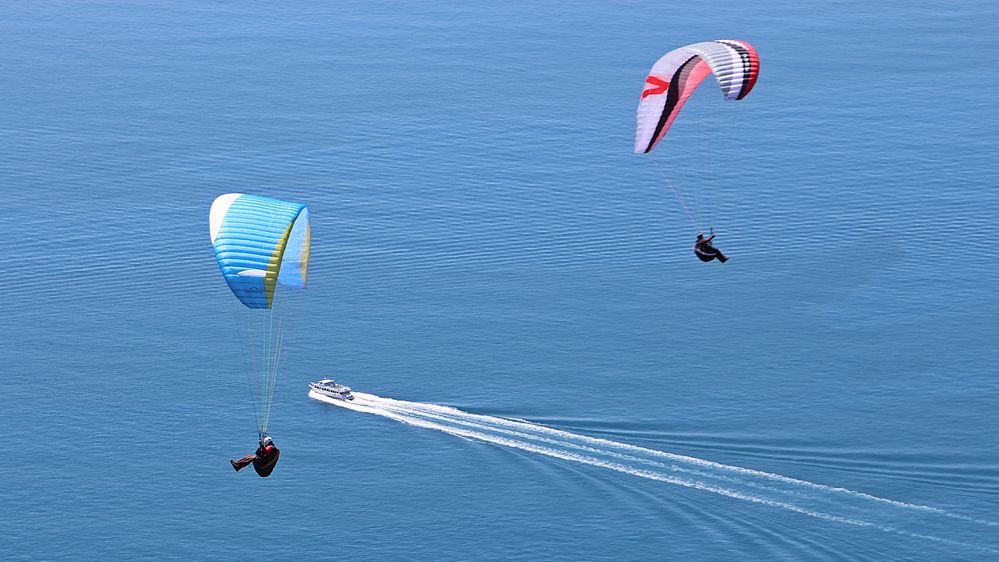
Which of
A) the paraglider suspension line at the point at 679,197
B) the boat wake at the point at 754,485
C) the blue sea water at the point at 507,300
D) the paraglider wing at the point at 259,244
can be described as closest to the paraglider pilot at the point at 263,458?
the paraglider wing at the point at 259,244

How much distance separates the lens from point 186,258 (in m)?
126

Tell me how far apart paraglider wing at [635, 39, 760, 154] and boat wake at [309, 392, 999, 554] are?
813 inches

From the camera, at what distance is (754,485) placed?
305 feet

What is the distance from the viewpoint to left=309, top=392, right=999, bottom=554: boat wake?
9119 cm

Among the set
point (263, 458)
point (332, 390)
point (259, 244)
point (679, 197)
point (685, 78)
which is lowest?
point (263, 458)

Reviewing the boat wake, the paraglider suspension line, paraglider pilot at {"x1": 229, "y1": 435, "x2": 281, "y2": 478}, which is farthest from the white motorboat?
paraglider pilot at {"x1": 229, "y1": 435, "x2": 281, "y2": 478}

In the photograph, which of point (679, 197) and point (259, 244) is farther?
point (679, 197)

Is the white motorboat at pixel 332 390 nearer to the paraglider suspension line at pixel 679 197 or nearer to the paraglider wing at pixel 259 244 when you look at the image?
the paraglider wing at pixel 259 244

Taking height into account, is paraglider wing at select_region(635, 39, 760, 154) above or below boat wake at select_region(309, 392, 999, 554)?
above

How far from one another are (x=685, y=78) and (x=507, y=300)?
40.8 metres

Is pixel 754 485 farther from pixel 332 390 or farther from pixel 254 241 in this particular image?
pixel 254 241

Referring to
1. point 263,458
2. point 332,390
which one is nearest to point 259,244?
point 263,458

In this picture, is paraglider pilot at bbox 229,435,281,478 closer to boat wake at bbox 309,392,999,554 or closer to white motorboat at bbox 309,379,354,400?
boat wake at bbox 309,392,999,554

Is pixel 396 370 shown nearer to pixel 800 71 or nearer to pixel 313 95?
pixel 313 95
